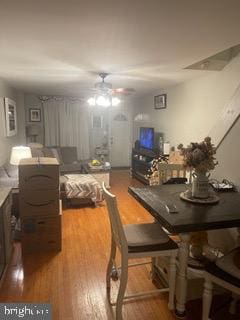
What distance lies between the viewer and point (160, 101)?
573 centimetres

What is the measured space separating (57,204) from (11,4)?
200cm

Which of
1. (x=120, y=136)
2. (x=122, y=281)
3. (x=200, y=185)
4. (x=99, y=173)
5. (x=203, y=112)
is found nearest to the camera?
(x=122, y=281)

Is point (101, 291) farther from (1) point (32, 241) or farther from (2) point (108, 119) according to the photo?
(2) point (108, 119)

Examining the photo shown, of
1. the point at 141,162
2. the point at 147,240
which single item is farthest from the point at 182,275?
Result: the point at 141,162

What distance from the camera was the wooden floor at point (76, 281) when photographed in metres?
2.04

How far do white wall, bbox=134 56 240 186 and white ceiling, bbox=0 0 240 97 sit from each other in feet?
2.39

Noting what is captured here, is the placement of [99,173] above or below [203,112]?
below

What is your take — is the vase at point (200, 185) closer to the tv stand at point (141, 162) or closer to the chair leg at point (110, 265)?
the chair leg at point (110, 265)

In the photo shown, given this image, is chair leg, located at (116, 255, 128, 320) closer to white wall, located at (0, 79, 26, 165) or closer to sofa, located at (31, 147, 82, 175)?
white wall, located at (0, 79, 26, 165)

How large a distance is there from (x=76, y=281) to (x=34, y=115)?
531 cm

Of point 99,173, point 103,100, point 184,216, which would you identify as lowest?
point 99,173

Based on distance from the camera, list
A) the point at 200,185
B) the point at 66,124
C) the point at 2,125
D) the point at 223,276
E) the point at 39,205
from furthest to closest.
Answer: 1. the point at 66,124
2. the point at 2,125
3. the point at 39,205
4. the point at 200,185
5. the point at 223,276

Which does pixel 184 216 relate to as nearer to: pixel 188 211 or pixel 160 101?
pixel 188 211

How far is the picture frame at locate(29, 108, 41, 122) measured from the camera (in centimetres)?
677
